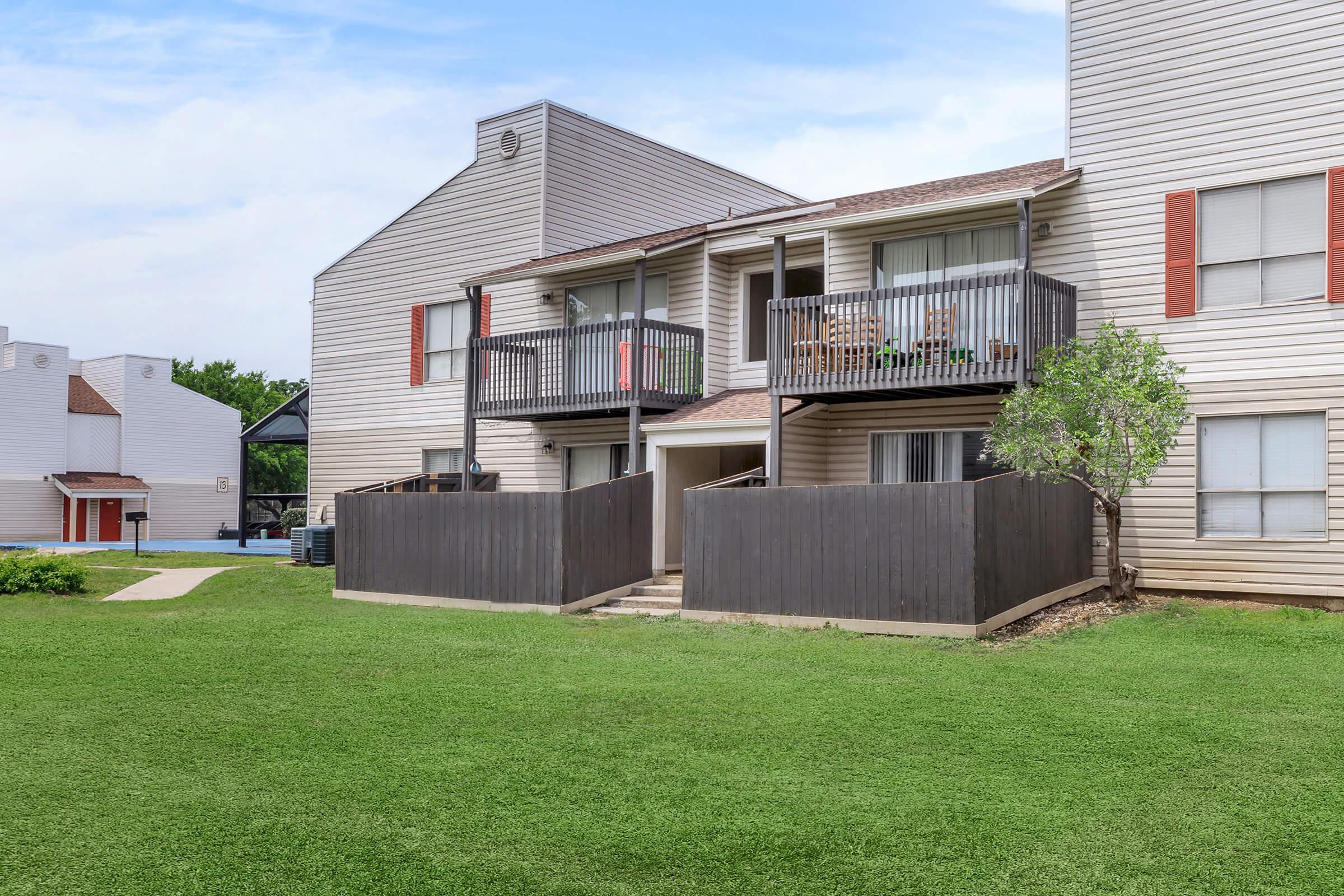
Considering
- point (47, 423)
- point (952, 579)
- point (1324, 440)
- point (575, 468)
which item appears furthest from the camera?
point (47, 423)

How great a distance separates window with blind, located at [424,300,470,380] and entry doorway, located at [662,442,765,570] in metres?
5.84

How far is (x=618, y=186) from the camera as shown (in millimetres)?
23016

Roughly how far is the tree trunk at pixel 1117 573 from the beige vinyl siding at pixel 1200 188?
1.18 m

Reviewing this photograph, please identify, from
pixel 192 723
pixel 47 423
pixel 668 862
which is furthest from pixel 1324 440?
pixel 47 423

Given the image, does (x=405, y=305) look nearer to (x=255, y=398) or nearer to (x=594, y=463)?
(x=594, y=463)

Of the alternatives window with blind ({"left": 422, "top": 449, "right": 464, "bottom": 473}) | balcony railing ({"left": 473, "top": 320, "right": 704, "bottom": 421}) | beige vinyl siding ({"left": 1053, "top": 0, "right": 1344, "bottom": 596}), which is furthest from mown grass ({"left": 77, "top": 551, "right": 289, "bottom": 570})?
beige vinyl siding ({"left": 1053, "top": 0, "right": 1344, "bottom": 596})

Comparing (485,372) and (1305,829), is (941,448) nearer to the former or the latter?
(485,372)

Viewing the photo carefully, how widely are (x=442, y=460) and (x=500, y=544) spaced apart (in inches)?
298

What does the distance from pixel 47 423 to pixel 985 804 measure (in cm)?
4188

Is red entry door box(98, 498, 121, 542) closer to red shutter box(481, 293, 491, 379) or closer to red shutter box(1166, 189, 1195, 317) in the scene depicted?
red shutter box(481, 293, 491, 379)

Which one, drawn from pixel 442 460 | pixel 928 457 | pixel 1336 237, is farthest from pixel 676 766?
pixel 442 460

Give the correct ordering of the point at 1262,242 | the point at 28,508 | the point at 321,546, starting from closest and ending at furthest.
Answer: the point at 1262,242 < the point at 321,546 < the point at 28,508

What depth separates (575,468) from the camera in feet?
67.5

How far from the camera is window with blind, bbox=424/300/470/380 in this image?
22391mm
